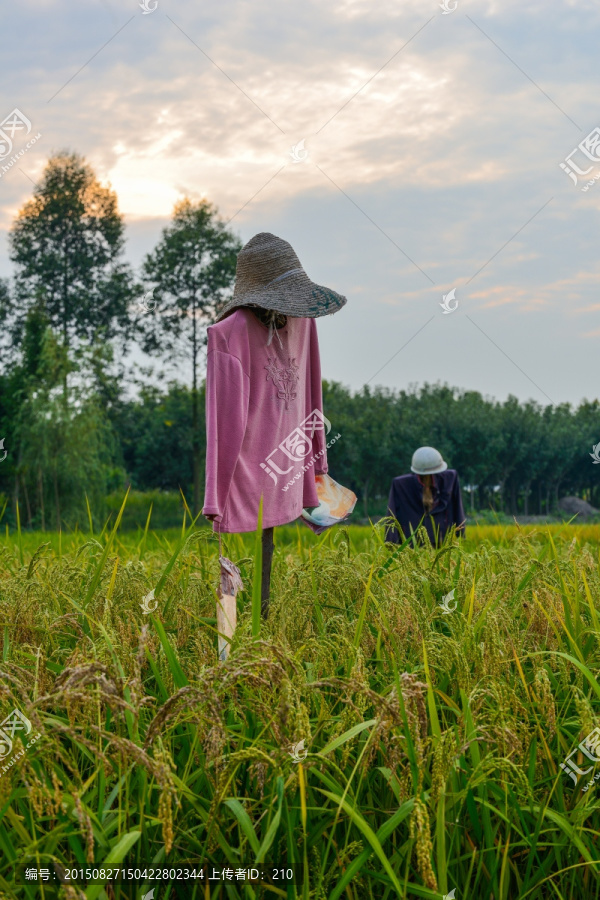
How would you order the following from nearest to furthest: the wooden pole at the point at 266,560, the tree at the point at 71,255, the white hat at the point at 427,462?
1. the wooden pole at the point at 266,560
2. the white hat at the point at 427,462
3. the tree at the point at 71,255

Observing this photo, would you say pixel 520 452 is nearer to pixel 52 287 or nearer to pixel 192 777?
pixel 52 287

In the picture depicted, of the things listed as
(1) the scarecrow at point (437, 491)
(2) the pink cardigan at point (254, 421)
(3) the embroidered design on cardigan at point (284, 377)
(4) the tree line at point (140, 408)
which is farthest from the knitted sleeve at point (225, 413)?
(4) the tree line at point (140, 408)

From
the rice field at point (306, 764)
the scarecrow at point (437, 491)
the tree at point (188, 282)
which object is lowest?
the rice field at point (306, 764)

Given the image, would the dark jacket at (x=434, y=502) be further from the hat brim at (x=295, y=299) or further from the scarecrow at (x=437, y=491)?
the hat brim at (x=295, y=299)

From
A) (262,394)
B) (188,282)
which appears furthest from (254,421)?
(188,282)

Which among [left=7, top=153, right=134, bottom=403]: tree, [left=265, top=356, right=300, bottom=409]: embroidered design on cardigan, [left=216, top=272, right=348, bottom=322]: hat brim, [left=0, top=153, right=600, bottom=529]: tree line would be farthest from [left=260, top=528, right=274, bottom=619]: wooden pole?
[left=7, top=153, right=134, bottom=403]: tree

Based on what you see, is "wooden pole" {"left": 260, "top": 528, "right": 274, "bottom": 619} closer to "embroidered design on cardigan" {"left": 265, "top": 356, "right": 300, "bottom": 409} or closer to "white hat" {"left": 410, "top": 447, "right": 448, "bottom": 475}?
"embroidered design on cardigan" {"left": 265, "top": 356, "right": 300, "bottom": 409}

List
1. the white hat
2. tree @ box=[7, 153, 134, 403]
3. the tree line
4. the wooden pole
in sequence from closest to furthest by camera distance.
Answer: the wooden pole < the white hat < the tree line < tree @ box=[7, 153, 134, 403]

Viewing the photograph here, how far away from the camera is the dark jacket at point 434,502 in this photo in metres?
5.24

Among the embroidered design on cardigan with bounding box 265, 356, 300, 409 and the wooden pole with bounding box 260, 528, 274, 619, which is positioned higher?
the embroidered design on cardigan with bounding box 265, 356, 300, 409

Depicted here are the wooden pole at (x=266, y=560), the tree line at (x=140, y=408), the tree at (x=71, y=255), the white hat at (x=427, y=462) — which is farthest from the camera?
the tree at (x=71, y=255)

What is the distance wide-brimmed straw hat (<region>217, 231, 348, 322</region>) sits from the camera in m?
2.67

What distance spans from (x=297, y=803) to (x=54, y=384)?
19875mm

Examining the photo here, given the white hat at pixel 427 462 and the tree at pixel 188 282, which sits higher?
the tree at pixel 188 282
